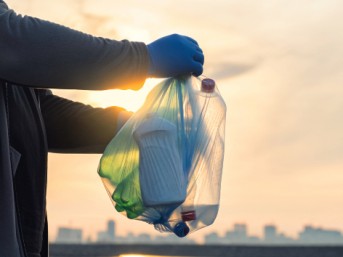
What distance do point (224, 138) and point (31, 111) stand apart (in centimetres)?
54

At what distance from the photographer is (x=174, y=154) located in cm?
211

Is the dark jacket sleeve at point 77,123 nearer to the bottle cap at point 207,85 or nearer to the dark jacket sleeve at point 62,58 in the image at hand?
the bottle cap at point 207,85

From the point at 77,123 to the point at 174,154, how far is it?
439 millimetres

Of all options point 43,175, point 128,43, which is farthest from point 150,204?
point 128,43

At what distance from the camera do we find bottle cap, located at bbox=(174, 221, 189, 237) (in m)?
2.20

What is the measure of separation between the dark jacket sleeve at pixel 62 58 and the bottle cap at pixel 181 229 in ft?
1.44

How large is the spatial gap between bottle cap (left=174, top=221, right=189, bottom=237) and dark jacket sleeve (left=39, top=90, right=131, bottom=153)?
0.39 meters

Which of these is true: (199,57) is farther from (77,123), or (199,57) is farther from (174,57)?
(77,123)

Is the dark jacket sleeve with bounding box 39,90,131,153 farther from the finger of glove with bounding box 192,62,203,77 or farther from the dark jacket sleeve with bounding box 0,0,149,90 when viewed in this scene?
the dark jacket sleeve with bounding box 0,0,149,90

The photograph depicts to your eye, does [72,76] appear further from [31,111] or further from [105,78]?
[31,111]

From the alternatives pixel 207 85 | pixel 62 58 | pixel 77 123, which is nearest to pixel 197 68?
pixel 207 85

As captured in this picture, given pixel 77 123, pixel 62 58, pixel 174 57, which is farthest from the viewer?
pixel 77 123

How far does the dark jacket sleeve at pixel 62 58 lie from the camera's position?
1847 mm

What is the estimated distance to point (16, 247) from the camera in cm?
190
